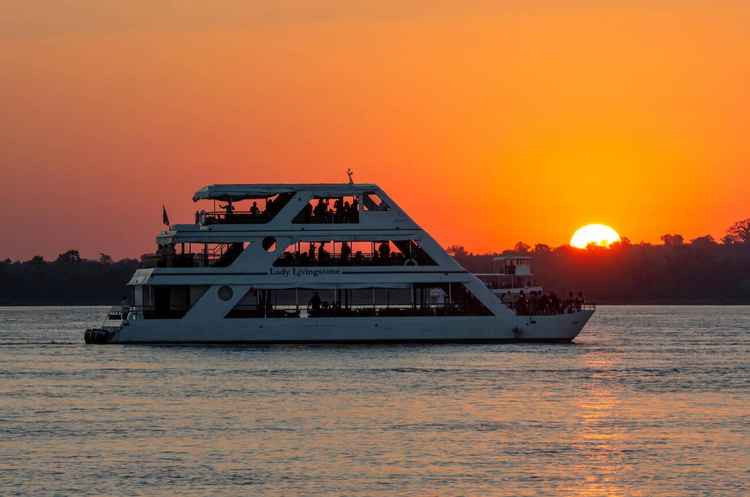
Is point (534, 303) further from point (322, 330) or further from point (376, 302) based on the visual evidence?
point (322, 330)

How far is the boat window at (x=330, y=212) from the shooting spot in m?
66.8

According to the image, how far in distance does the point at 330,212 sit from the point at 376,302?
4.43 m

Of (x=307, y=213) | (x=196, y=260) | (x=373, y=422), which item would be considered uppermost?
(x=307, y=213)

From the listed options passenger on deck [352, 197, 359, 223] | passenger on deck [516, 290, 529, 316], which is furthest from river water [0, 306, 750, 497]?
passenger on deck [352, 197, 359, 223]

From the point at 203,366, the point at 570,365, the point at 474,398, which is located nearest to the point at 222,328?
the point at 203,366

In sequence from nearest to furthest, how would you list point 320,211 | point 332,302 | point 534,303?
point 320,211 < point 332,302 < point 534,303

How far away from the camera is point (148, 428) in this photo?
128ft

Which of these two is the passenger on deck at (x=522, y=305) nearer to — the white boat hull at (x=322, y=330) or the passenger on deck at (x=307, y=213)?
the white boat hull at (x=322, y=330)

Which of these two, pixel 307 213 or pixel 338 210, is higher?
pixel 338 210

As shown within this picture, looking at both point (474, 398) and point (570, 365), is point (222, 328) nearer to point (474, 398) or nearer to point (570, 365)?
point (570, 365)

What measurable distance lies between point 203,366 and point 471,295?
47.9 feet

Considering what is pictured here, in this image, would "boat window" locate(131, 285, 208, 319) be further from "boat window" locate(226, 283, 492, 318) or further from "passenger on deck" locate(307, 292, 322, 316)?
"passenger on deck" locate(307, 292, 322, 316)

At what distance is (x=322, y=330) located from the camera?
65.8m

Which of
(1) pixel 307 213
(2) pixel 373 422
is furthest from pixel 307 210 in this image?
(2) pixel 373 422
